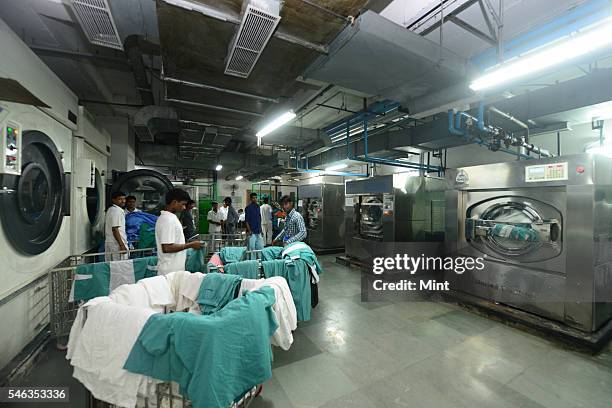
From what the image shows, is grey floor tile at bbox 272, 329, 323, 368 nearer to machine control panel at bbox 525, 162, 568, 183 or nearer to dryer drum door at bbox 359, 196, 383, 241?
dryer drum door at bbox 359, 196, 383, 241

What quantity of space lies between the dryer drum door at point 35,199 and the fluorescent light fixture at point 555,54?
4.58 meters

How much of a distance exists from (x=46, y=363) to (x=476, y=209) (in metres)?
5.90

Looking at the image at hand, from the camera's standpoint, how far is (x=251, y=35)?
7.10ft

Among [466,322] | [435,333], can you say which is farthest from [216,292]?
[466,322]

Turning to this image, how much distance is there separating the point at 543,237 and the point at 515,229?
302mm

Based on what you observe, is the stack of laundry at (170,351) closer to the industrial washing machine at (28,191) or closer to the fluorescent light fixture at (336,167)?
the industrial washing machine at (28,191)

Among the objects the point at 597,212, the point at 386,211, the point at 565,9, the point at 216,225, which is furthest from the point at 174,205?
the point at 216,225

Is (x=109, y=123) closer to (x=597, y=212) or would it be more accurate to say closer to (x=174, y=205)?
(x=174, y=205)

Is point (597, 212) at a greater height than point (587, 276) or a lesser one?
greater

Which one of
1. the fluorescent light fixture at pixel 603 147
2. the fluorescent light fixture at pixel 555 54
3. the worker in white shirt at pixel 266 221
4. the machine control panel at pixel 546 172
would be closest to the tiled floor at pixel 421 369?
the machine control panel at pixel 546 172

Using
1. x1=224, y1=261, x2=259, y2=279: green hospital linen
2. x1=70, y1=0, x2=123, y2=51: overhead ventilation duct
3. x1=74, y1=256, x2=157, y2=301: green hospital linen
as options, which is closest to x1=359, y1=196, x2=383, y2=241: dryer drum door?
x1=224, y1=261, x2=259, y2=279: green hospital linen

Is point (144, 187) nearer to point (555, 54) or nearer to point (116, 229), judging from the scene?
point (116, 229)

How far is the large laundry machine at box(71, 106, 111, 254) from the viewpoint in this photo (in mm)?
3686

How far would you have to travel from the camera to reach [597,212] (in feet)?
9.86
